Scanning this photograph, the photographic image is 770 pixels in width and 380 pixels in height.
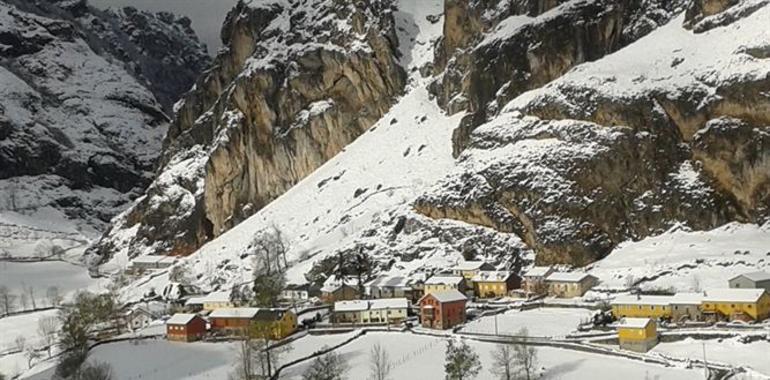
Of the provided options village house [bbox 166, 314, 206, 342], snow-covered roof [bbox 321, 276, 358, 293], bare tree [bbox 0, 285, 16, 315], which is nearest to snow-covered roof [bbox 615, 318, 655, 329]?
snow-covered roof [bbox 321, 276, 358, 293]

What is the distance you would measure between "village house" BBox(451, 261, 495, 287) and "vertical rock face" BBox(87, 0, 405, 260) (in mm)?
64195

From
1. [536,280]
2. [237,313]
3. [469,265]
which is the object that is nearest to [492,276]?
[469,265]

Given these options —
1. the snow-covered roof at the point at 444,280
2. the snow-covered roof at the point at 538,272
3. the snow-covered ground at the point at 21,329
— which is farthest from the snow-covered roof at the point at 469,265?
the snow-covered ground at the point at 21,329

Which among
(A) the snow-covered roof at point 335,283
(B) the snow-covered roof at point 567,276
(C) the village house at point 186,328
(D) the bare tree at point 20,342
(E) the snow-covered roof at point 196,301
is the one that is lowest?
(D) the bare tree at point 20,342

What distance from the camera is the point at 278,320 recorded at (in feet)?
282

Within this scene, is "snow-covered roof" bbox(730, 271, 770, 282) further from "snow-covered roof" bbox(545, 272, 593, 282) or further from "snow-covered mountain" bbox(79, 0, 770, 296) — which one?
"snow-covered roof" bbox(545, 272, 593, 282)

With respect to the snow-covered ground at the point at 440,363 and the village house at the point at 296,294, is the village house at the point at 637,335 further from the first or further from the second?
the village house at the point at 296,294

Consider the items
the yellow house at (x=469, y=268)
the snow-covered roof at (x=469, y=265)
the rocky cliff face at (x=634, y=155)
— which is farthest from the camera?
the snow-covered roof at (x=469, y=265)

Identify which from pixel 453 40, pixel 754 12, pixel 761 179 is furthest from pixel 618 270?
pixel 453 40

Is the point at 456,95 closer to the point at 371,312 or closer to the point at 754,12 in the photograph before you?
the point at 754,12

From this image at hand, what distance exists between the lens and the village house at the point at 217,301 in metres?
109

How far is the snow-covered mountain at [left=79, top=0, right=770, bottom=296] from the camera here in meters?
98.6

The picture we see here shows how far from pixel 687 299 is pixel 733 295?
3.94 m

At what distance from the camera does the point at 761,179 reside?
93.9m
